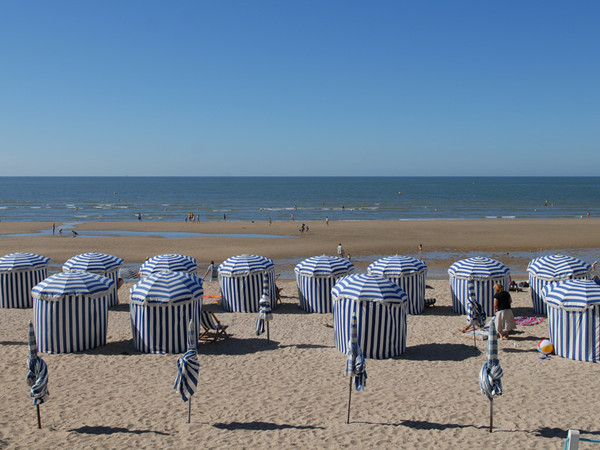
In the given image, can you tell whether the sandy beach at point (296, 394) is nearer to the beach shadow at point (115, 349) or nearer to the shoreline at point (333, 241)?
the beach shadow at point (115, 349)

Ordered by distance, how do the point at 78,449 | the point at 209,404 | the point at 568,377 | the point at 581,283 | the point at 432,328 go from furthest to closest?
the point at 432,328 < the point at 581,283 < the point at 568,377 < the point at 209,404 < the point at 78,449

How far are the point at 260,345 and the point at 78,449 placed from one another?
5.33 meters

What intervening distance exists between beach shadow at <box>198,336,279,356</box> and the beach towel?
624 cm

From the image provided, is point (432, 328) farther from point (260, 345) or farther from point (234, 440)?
point (234, 440)

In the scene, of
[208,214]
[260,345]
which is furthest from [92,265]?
[208,214]

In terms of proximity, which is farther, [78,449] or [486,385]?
[486,385]

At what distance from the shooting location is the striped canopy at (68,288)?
442 inches

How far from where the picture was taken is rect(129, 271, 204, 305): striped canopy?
11.2 metres

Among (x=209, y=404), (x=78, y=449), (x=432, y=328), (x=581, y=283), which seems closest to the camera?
(x=78, y=449)

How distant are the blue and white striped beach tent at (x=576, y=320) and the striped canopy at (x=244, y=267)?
24.9 feet

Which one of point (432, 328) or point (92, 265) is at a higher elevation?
point (92, 265)

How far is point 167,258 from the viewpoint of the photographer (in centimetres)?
1677

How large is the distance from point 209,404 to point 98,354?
3.89 m

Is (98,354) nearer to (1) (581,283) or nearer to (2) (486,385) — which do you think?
(2) (486,385)
